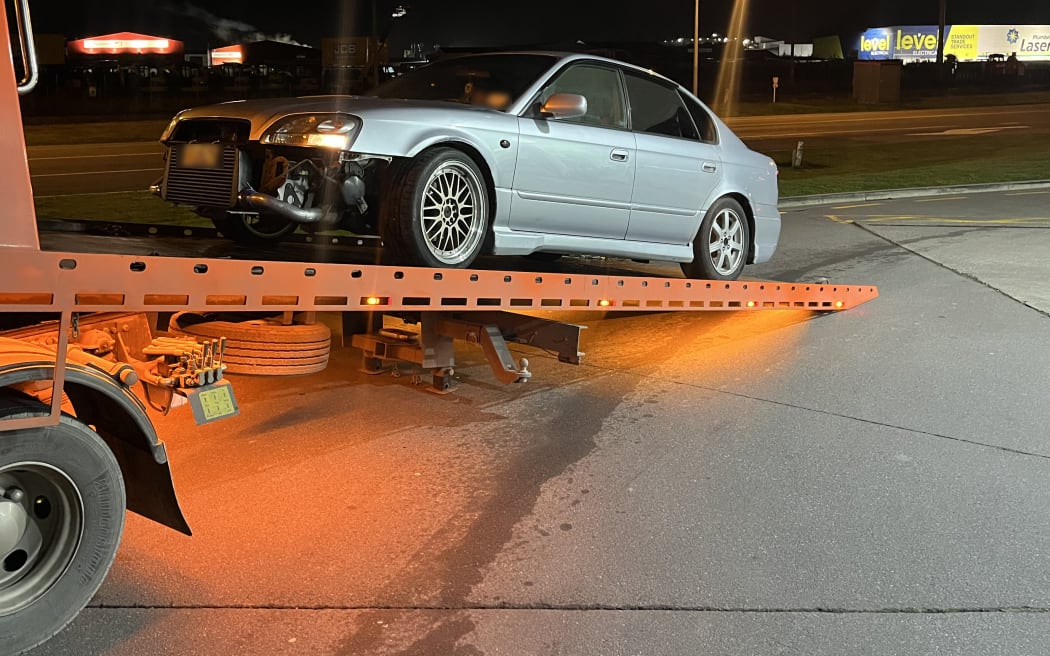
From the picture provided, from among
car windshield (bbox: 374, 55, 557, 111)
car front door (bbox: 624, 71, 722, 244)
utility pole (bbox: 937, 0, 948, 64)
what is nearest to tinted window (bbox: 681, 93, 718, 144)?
car front door (bbox: 624, 71, 722, 244)

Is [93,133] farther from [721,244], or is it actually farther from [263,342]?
[263,342]

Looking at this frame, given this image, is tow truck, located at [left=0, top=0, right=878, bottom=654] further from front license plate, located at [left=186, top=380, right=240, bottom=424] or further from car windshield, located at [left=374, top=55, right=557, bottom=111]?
car windshield, located at [left=374, top=55, right=557, bottom=111]

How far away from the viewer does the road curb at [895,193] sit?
18578mm

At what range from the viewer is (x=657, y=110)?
7.73 meters

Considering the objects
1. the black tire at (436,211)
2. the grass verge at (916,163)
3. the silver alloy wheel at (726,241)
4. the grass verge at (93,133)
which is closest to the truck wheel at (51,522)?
the black tire at (436,211)

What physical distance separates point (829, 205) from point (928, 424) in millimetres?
12717

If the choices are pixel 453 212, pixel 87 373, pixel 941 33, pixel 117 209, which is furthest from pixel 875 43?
pixel 87 373

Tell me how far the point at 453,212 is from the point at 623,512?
205cm

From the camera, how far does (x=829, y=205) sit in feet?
60.7

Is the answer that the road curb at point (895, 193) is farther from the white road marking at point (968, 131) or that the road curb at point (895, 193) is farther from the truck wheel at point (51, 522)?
the truck wheel at point (51, 522)

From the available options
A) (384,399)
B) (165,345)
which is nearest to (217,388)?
(165,345)

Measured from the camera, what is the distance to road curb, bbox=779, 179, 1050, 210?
731 inches

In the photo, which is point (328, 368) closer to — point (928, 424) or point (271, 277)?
point (271, 277)

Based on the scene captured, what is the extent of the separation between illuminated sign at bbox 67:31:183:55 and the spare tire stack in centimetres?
6010
